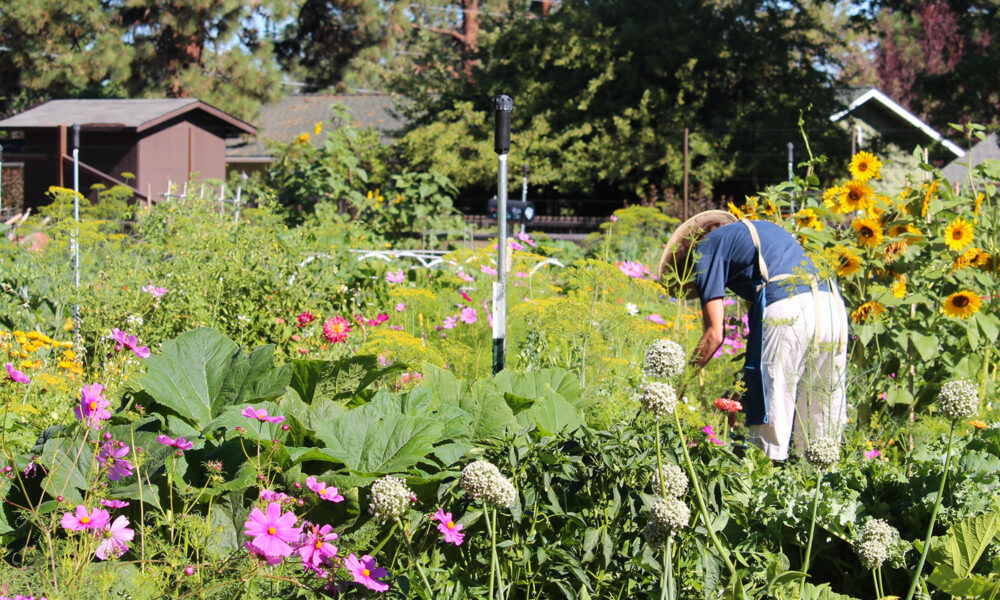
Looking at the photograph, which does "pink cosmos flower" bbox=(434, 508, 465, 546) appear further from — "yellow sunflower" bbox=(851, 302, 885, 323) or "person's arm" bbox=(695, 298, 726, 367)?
"yellow sunflower" bbox=(851, 302, 885, 323)

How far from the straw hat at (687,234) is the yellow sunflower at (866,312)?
65cm

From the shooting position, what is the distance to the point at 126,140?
20391 mm

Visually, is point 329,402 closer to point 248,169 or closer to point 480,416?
point 480,416

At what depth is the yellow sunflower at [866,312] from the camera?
3.86m

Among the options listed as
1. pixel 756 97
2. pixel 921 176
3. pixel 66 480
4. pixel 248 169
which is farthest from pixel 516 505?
pixel 248 169

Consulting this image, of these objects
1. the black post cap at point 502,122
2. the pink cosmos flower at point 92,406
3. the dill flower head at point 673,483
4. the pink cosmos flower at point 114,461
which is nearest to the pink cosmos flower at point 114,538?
the pink cosmos flower at point 114,461

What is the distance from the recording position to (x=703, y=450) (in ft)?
7.66

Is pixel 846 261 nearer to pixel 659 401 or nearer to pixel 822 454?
pixel 822 454

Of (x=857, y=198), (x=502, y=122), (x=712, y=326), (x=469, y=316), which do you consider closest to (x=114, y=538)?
(x=502, y=122)

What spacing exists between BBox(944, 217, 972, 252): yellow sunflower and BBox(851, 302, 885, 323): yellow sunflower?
1.24 ft

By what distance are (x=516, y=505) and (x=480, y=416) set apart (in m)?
0.52

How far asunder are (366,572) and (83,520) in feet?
2.03

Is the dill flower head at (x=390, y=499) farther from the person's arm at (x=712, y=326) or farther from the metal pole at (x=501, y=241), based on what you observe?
the person's arm at (x=712, y=326)

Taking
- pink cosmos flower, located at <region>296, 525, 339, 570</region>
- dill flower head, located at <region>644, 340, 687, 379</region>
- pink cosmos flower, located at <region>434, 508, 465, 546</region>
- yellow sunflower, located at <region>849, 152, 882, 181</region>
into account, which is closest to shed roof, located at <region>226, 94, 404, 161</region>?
yellow sunflower, located at <region>849, 152, 882, 181</region>
